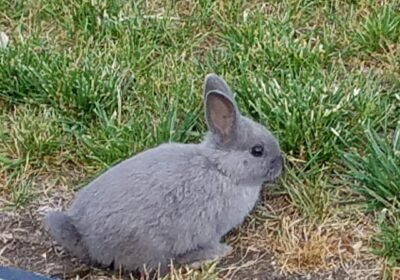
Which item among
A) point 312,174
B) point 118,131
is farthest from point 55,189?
point 312,174

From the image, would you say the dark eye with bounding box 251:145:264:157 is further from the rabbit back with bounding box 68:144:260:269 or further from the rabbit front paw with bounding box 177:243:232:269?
the rabbit front paw with bounding box 177:243:232:269

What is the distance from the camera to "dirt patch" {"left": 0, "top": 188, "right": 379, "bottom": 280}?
13.8 ft

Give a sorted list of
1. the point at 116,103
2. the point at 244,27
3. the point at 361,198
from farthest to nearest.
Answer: the point at 244,27
the point at 116,103
the point at 361,198

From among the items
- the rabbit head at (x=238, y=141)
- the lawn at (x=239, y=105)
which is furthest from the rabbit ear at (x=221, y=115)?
the lawn at (x=239, y=105)

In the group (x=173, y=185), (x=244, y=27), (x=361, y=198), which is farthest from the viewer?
(x=244, y=27)

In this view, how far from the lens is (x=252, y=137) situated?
4.30m

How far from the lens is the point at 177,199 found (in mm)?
4102

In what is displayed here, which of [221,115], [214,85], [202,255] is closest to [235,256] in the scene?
[202,255]

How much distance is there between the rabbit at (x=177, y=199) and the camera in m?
4.05

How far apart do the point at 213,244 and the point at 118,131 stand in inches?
29.5

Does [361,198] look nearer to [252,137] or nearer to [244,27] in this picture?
[252,137]

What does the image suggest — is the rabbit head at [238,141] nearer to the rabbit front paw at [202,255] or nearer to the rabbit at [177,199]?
the rabbit at [177,199]

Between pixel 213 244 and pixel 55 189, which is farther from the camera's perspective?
pixel 55 189

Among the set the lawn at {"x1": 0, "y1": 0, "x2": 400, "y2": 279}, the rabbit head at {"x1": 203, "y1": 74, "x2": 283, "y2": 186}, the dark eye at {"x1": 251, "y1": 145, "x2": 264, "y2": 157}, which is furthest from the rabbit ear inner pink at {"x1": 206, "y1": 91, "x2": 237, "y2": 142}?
the lawn at {"x1": 0, "y1": 0, "x2": 400, "y2": 279}
